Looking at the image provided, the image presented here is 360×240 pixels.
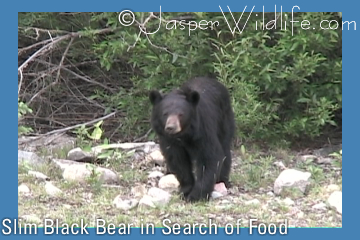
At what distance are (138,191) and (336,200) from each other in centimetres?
183

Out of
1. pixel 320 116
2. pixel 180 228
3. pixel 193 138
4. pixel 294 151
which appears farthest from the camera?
pixel 294 151

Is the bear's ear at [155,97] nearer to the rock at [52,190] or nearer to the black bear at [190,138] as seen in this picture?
the black bear at [190,138]

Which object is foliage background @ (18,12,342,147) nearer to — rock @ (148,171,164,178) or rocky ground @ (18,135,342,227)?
rocky ground @ (18,135,342,227)

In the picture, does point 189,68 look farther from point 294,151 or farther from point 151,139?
point 294,151

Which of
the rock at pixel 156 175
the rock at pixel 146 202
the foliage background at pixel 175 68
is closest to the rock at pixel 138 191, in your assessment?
the rock at pixel 146 202

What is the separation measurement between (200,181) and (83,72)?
406 cm

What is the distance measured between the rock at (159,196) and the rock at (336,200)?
1.40 m

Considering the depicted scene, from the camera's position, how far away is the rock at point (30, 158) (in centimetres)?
757

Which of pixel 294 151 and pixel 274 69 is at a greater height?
pixel 274 69

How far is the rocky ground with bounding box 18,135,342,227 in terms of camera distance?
5797mm

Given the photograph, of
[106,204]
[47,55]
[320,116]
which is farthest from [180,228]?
[47,55]

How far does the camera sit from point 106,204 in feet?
20.1

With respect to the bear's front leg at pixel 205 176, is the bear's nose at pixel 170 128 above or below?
above

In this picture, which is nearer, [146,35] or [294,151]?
[146,35]
